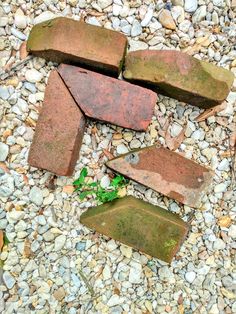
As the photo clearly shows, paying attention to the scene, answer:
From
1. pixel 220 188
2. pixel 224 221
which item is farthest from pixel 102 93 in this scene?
pixel 224 221

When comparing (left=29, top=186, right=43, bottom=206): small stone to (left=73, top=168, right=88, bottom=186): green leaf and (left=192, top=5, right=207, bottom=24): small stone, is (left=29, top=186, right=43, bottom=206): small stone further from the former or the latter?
(left=192, top=5, right=207, bottom=24): small stone

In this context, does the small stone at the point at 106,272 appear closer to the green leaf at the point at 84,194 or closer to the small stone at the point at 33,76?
the green leaf at the point at 84,194

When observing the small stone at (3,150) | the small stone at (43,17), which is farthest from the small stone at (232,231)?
the small stone at (43,17)

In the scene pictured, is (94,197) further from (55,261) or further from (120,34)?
(120,34)

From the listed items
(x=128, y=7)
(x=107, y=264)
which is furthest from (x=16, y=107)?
(x=107, y=264)

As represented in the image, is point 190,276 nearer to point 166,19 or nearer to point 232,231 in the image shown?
point 232,231
